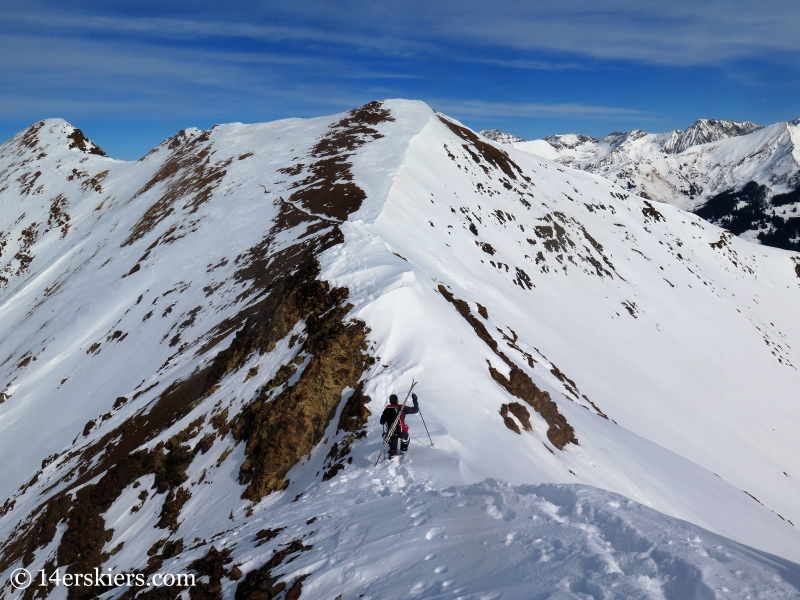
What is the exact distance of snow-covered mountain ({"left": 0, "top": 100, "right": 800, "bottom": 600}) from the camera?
7887 millimetres

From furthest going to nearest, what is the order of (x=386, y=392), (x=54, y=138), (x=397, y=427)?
(x=54, y=138), (x=386, y=392), (x=397, y=427)

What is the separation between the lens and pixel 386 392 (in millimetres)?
14453

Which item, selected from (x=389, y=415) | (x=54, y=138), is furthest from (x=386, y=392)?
(x=54, y=138)

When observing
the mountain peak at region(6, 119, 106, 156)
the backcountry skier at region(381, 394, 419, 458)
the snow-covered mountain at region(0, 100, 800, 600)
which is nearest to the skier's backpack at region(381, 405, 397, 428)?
the backcountry skier at region(381, 394, 419, 458)

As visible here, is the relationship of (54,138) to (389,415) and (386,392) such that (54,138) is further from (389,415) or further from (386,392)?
(389,415)

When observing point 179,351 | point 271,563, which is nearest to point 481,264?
point 179,351

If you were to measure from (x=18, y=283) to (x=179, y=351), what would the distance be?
6344 centimetres

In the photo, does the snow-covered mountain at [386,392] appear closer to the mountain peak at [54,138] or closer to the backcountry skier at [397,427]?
the backcountry skier at [397,427]

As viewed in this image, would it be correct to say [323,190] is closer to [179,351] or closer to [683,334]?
[179,351]

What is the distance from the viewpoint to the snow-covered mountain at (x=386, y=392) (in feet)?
25.9

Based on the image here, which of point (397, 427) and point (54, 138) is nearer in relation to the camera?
point (397, 427)

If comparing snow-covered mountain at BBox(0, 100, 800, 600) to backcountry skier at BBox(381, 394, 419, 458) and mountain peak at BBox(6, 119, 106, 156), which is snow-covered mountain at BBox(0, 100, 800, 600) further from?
mountain peak at BBox(6, 119, 106, 156)

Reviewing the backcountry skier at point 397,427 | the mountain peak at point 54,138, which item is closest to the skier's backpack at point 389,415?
the backcountry skier at point 397,427

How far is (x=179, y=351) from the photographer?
2964cm
